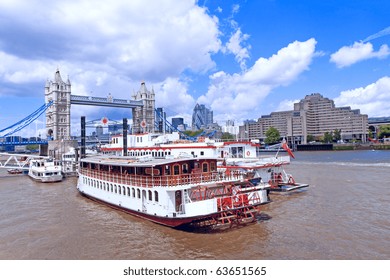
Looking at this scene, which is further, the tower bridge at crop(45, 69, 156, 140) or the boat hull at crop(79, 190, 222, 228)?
the tower bridge at crop(45, 69, 156, 140)

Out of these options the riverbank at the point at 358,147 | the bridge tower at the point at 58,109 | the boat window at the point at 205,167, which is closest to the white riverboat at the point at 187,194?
the boat window at the point at 205,167

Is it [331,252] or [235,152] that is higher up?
[235,152]

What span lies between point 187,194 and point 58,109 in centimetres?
9385

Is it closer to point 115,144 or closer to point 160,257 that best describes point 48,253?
point 160,257

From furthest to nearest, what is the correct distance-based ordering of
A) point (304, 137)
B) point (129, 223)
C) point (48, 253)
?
point (304, 137) < point (129, 223) < point (48, 253)

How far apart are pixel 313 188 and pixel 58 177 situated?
33774mm

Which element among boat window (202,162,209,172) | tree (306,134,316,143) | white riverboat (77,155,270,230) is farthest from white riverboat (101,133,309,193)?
tree (306,134,316,143)

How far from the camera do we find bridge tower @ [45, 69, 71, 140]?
9931cm

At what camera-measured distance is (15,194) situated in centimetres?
3412

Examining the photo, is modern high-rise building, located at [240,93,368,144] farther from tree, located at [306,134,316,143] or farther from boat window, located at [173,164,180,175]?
boat window, located at [173,164,180,175]

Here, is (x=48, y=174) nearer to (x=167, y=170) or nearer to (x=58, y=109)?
(x=167, y=170)

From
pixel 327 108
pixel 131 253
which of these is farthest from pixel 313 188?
pixel 327 108

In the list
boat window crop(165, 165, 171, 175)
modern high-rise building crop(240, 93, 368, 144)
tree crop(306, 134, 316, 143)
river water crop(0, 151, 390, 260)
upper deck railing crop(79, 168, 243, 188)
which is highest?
modern high-rise building crop(240, 93, 368, 144)

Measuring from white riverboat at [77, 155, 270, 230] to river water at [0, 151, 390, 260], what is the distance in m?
0.85
